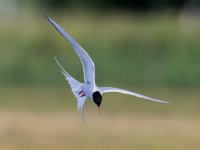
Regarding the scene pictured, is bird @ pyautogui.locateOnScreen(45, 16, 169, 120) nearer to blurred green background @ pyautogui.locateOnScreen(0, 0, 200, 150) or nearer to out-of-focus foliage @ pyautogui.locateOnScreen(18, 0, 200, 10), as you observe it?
blurred green background @ pyautogui.locateOnScreen(0, 0, 200, 150)

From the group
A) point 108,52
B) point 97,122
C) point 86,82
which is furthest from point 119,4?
point 86,82

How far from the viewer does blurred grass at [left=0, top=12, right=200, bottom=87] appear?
20.6m

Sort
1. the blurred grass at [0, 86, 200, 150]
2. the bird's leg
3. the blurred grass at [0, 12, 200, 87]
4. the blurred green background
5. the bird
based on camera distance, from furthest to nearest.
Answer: the blurred grass at [0, 12, 200, 87]
the blurred green background
the blurred grass at [0, 86, 200, 150]
the bird's leg
the bird

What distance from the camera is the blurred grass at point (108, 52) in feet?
67.6

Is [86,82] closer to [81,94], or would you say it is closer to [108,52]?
[81,94]

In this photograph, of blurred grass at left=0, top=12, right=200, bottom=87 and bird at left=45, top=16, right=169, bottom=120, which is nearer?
bird at left=45, top=16, right=169, bottom=120

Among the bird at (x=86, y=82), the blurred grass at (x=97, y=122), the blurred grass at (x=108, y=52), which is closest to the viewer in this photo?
the bird at (x=86, y=82)

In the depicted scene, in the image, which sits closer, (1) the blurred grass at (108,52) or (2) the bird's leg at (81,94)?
(2) the bird's leg at (81,94)

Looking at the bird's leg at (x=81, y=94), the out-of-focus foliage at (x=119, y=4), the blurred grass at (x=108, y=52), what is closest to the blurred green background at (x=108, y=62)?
the blurred grass at (x=108, y=52)

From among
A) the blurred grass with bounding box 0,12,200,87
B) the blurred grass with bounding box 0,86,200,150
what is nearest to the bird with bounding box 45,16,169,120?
the blurred grass with bounding box 0,86,200,150

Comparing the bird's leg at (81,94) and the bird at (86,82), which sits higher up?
the bird at (86,82)

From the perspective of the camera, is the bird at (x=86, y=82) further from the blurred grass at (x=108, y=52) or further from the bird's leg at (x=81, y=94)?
the blurred grass at (x=108, y=52)

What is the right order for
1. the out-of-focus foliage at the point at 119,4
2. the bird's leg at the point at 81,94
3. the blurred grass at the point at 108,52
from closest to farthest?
the bird's leg at the point at 81,94, the blurred grass at the point at 108,52, the out-of-focus foliage at the point at 119,4

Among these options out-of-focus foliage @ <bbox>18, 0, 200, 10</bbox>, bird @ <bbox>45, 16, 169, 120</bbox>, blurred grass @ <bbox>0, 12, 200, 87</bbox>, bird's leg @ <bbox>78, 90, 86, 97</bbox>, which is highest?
bird @ <bbox>45, 16, 169, 120</bbox>
